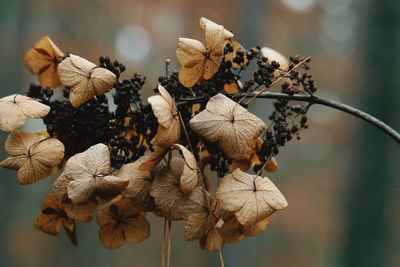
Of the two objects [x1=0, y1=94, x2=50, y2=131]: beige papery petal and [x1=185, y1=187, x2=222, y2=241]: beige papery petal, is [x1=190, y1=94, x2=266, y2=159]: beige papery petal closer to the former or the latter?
[x1=185, y1=187, x2=222, y2=241]: beige papery petal

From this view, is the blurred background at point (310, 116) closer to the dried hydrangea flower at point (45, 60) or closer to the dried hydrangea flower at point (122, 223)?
the dried hydrangea flower at point (45, 60)

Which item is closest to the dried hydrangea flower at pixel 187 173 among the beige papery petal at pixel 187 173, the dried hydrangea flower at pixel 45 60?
the beige papery petal at pixel 187 173

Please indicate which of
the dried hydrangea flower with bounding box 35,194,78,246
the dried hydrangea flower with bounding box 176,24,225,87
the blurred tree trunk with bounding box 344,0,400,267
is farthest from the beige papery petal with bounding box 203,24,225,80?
the blurred tree trunk with bounding box 344,0,400,267

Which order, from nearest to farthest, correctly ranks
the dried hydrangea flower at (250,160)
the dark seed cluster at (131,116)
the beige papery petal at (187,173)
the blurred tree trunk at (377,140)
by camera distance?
the beige papery petal at (187,173)
the dark seed cluster at (131,116)
the dried hydrangea flower at (250,160)
the blurred tree trunk at (377,140)

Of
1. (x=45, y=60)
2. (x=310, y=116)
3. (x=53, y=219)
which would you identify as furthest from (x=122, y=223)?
(x=310, y=116)

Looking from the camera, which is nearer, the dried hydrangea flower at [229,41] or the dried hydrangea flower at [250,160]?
the dried hydrangea flower at [229,41]

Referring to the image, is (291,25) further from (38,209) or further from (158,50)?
(38,209)
